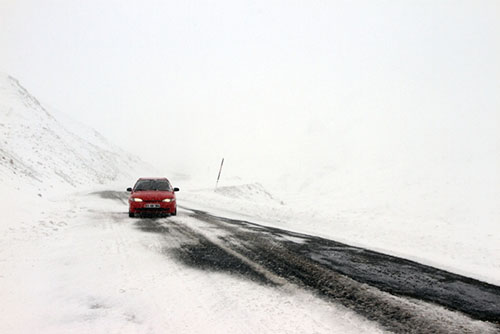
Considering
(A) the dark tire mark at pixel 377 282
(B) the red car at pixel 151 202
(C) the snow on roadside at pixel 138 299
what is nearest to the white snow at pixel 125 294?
(C) the snow on roadside at pixel 138 299

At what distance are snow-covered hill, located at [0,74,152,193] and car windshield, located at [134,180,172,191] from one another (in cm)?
851

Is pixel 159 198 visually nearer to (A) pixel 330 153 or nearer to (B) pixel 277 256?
(B) pixel 277 256

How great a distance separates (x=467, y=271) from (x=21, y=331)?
7658 millimetres

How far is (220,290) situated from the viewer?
4.39 m

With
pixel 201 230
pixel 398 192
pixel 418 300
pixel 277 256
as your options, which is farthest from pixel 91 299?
pixel 398 192

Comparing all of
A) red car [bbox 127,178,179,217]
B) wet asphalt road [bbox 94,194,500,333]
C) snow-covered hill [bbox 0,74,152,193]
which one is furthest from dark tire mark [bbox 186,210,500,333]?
snow-covered hill [bbox 0,74,152,193]

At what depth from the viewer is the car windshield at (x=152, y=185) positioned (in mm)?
13414

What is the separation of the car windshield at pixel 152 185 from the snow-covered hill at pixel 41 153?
8508mm

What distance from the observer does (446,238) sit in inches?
Answer: 376

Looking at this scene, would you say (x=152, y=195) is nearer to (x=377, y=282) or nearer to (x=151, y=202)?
(x=151, y=202)

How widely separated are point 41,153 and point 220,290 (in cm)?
3952

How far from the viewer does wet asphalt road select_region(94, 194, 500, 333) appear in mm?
3758

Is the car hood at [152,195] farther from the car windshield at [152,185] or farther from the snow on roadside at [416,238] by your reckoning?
the snow on roadside at [416,238]

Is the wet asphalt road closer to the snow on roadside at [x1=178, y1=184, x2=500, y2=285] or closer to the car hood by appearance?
the snow on roadside at [x1=178, y1=184, x2=500, y2=285]
